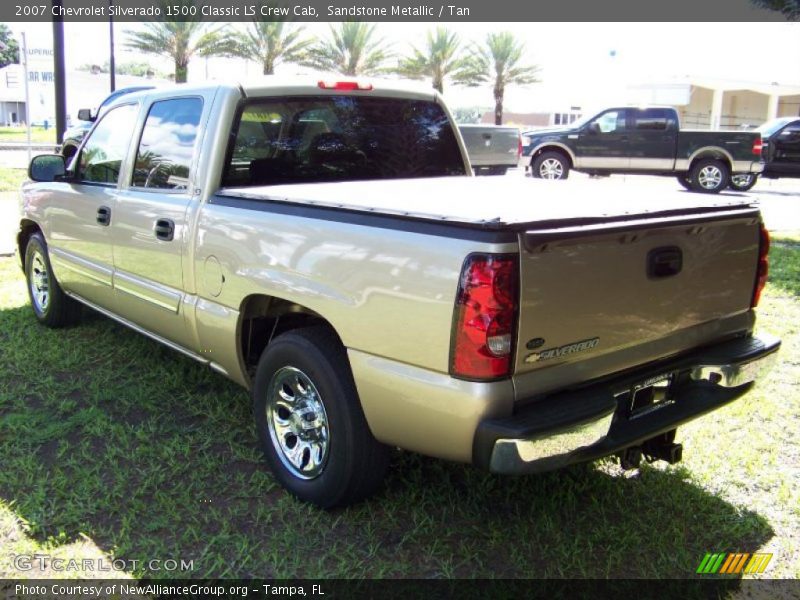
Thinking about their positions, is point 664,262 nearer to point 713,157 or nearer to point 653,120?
point 713,157

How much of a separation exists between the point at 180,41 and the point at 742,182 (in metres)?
22.5

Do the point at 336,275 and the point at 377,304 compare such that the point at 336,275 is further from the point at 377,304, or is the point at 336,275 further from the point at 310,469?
the point at 310,469

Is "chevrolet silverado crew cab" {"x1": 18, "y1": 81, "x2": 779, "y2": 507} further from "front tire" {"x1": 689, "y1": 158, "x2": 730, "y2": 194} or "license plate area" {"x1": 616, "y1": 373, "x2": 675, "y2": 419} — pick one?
"front tire" {"x1": 689, "y1": 158, "x2": 730, "y2": 194}

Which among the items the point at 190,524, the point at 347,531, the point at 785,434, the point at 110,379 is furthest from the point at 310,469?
the point at 785,434

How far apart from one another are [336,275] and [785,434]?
112 inches

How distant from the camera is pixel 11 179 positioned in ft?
54.2

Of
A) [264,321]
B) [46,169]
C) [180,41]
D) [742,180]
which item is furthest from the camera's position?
[180,41]

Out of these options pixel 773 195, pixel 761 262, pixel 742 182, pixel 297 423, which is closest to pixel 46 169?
pixel 297 423

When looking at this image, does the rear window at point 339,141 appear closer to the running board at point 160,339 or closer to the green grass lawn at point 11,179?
the running board at point 160,339

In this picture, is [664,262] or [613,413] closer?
[613,413]

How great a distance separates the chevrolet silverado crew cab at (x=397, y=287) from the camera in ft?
8.72

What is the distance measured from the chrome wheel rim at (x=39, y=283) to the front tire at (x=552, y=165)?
559 inches

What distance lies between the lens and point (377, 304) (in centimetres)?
289

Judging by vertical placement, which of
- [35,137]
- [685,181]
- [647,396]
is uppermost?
[35,137]
